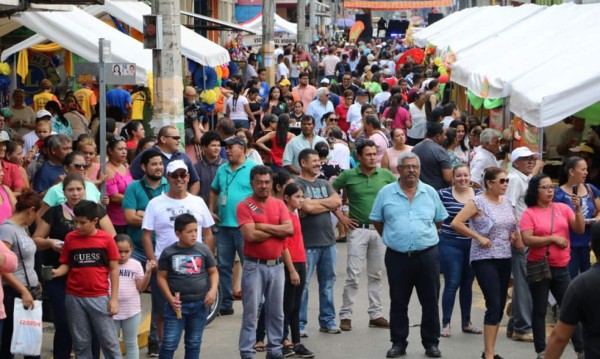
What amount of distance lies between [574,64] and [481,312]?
10.3 feet

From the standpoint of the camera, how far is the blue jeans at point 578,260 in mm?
10570

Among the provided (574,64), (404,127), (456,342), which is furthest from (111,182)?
(404,127)

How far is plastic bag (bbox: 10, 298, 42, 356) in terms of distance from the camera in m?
8.88

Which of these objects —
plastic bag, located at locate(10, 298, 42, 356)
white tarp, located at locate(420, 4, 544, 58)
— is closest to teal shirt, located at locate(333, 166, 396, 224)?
plastic bag, located at locate(10, 298, 42, 356)

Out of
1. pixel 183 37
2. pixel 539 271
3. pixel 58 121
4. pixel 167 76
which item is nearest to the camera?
pixel 539 271

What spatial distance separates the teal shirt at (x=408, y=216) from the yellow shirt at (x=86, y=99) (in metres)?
9.67

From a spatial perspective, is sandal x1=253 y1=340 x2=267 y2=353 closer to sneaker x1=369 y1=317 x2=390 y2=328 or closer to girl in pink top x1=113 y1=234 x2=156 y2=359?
sneaker x1=369 y1=317 x2=390 y2=328

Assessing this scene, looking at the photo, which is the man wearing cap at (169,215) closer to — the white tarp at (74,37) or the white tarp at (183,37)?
the white tarp at (74,37)

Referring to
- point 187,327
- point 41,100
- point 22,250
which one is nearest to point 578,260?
point 187,327

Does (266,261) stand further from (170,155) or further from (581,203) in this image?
(581,203)

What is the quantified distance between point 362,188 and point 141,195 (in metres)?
2.24

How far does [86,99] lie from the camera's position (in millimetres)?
19281

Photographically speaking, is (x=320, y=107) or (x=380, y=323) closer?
(x=380, y=323)

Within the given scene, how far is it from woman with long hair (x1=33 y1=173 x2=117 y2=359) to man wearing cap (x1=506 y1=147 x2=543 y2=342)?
3767 millimetres
